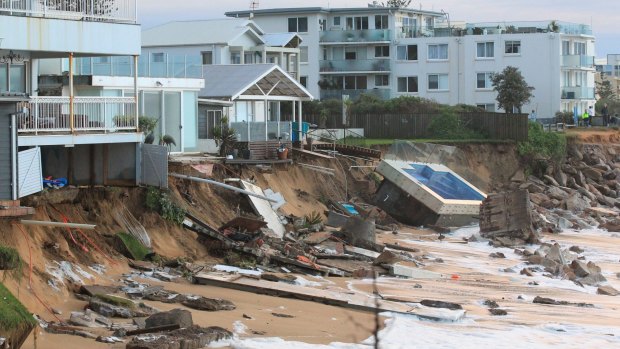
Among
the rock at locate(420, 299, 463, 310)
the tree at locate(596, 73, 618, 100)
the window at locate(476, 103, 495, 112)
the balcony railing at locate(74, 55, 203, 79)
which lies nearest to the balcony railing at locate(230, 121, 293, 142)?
the balcony railing at locate(74, 55, 203, 79)

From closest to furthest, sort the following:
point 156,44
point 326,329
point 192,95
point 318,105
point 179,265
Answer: point 326,329 → point 179,265 → point 192,95 → point 156,44 → point 318,105

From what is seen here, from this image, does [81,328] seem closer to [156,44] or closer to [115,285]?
[115,285]

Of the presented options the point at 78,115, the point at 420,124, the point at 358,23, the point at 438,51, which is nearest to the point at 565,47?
the point at 438,51

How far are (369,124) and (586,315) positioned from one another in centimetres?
3314

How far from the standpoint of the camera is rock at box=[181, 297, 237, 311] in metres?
20.5

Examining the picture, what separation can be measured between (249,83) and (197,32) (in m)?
12.1

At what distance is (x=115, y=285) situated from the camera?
2184cm

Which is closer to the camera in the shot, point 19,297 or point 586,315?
point 19,297

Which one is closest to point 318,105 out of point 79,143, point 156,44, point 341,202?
point 156,44

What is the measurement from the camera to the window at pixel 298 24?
74.1 m

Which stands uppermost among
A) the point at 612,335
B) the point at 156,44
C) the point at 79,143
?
the point at 156,44

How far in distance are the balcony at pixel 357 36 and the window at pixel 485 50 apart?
5.30m

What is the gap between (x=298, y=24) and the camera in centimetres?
7419

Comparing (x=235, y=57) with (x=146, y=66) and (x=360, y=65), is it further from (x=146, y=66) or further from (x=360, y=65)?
(x=360, y=65)
